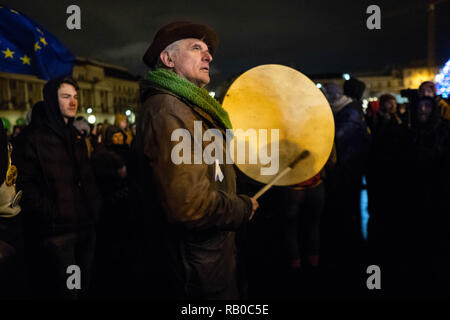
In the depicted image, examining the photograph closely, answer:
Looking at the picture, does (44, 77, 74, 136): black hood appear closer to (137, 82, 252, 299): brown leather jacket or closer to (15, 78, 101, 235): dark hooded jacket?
(15, 78, 101, 235): dark hooded jacket

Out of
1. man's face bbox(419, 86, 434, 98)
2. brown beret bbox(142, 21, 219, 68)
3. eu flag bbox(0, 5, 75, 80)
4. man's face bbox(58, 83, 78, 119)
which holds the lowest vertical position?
man's face bbox(58, 83, 78, 119)

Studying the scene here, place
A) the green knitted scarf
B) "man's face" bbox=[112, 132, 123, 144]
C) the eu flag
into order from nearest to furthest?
1. the green knitted scarf
2. the eu flag
3. "man's face" bbox=[112, 132, 123, 144]

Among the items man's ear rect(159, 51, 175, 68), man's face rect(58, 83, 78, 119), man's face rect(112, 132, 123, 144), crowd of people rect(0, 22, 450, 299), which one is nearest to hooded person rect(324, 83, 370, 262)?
crowd of people rect(0, 22, 450, 299)

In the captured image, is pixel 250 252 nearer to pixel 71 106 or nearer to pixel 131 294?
pixel 131 294

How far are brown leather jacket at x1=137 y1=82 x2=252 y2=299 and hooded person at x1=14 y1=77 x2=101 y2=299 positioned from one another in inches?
46.8

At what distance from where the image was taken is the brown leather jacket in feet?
5.49

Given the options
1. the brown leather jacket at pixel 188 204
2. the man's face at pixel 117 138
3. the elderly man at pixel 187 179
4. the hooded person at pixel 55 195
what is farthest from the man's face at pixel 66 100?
the man's face at pixel 117 138

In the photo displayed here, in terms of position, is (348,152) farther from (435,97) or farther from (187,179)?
(187,179)

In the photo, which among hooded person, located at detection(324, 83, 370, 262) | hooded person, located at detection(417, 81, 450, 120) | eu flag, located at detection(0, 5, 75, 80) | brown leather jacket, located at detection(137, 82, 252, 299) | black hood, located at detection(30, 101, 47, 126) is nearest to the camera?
brown leather jacket, located at detection(137, 82, 252, 299)

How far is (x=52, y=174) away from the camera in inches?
107

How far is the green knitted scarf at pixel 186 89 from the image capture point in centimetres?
180
